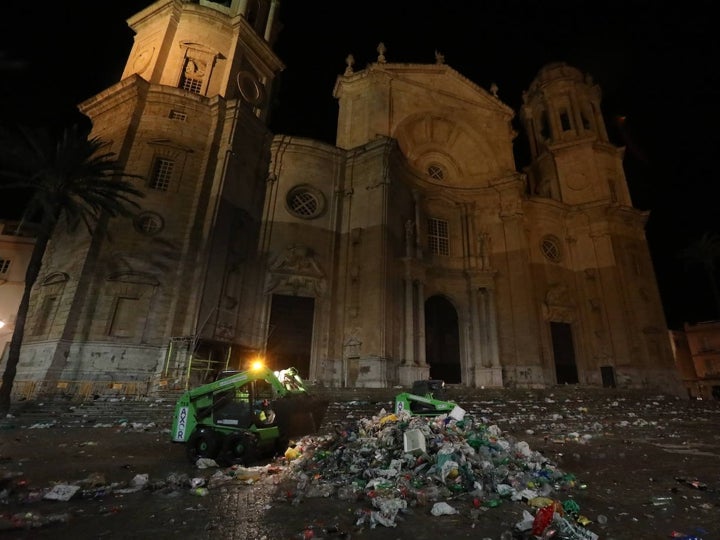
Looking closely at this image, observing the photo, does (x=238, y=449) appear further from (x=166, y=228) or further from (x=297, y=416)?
(x=166, y=228)

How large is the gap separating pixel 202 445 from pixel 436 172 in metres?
25.6

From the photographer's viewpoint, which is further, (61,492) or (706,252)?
(706,252)

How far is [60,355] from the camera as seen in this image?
49.4ft

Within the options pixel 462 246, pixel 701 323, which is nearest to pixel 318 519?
pixel 462 246

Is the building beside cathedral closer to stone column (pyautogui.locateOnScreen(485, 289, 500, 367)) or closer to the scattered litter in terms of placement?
stone column (pyautogui.locateOnScreen(485, 289, 500, 367))

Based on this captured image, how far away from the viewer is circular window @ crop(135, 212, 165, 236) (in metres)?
17.9

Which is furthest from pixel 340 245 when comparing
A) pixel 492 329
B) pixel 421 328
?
pixel 492 329

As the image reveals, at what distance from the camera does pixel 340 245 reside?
22.4 metres

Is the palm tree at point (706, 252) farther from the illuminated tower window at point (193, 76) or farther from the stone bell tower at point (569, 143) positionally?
the illuminated tower window at point (193, 76)

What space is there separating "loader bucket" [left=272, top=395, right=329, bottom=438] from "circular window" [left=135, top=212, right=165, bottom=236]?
11.9m

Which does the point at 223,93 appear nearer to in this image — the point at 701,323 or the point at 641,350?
the point at 641,350

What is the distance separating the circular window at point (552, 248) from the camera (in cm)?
2759

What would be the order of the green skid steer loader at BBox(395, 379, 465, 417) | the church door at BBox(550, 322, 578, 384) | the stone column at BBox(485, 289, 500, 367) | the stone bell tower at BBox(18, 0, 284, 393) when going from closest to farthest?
the green skid steer loader at BBox(395, 379, 465, 417)
the stone bell tower at BBox(18, 0, 284, 393)
the stone column at BBox(485, 289, 500, 367)
the church door at BBox(550, 322, 578, 384)

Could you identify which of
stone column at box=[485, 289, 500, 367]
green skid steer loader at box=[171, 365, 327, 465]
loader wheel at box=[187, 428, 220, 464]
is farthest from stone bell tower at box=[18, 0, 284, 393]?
stone column at box=[485, 289, 500, 367]
